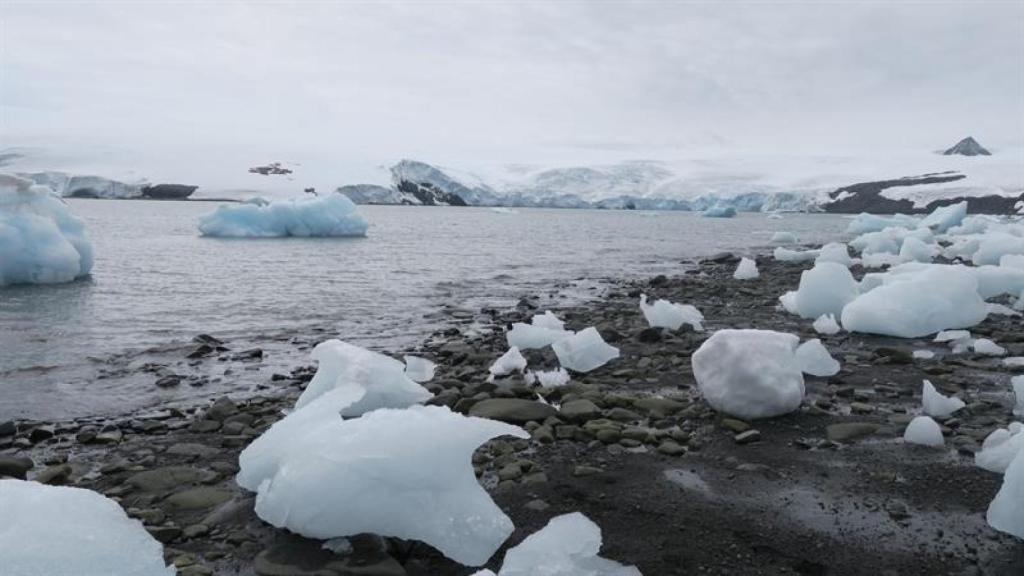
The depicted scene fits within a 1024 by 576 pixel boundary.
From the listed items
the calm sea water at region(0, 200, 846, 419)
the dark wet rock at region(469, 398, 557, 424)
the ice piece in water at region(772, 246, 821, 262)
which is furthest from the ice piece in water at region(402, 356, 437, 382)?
the ice piece in water at region(772, 246, 821, 262)

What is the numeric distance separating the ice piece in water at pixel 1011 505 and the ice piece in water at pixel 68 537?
11.0 ft

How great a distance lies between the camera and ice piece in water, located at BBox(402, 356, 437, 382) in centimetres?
589

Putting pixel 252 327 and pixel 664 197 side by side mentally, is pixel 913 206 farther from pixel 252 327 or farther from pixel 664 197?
pixel 252 327

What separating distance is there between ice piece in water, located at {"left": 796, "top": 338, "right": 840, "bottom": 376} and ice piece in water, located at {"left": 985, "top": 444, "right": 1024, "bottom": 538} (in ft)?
8.44

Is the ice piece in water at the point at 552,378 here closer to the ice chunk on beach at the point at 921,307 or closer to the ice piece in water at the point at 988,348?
the ice chunk on beach at the point at 921,307

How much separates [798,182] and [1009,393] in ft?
315

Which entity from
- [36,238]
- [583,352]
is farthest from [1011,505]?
[36,238]

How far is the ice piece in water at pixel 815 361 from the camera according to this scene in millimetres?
5605

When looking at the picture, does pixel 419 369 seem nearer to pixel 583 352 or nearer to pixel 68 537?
pixel 583 352

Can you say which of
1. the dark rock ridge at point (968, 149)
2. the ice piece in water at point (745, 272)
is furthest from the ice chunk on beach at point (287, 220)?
the dark rock ridge at point (968, 149)

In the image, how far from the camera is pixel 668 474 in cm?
370

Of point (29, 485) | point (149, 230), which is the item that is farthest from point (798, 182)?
point (29, 485)

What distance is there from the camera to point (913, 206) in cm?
8238

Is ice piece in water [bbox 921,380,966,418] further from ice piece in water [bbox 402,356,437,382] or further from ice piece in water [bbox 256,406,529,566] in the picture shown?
ice piece in water [bbox 402,356,437,382]
